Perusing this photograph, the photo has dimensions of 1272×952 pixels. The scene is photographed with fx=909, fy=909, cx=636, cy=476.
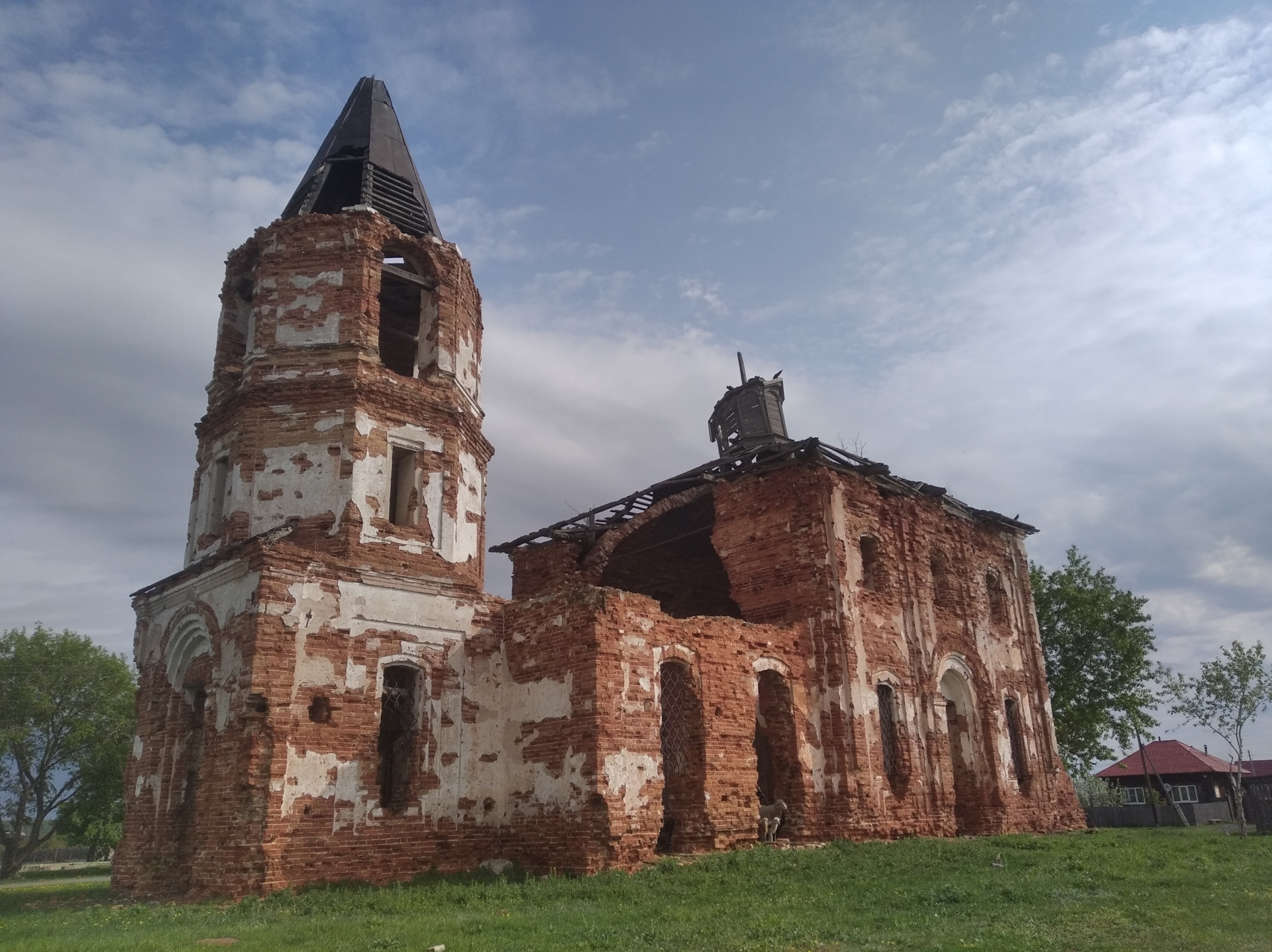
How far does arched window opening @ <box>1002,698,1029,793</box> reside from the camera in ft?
70.6

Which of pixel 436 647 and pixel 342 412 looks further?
pixel 342 412

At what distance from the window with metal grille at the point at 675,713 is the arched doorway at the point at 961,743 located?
7471 millimetres

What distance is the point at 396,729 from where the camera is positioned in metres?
14.5

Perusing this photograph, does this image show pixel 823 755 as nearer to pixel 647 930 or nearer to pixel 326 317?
pixel 647 930

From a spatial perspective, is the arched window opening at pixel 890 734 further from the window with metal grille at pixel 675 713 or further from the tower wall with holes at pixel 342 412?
the tower wall with holes at pixel 342 412

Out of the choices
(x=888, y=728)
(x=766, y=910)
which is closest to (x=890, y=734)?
(x=888, y=728)

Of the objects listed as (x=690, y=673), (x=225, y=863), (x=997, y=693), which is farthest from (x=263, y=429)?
(x=997, y=693)

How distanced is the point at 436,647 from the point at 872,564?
30.2 feet

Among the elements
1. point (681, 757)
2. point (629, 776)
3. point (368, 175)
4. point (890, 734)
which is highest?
point (368, 175)

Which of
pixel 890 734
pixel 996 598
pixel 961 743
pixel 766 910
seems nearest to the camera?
pixel 766 910

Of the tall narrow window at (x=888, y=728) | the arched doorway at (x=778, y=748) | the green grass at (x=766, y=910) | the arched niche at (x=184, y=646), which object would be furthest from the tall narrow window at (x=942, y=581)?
the arched niche at (x=184, y=646)

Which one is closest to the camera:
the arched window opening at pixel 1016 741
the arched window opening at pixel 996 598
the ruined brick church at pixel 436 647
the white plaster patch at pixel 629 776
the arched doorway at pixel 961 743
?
the ruined brick church at pixel 436 647

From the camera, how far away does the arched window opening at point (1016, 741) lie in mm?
21516

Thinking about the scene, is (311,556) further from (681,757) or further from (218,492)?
(681,757)
